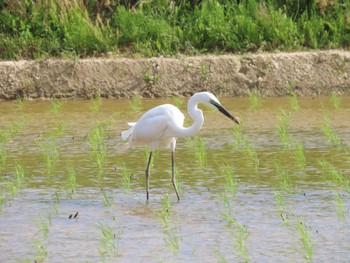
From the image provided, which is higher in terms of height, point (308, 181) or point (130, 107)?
point (308, 181)

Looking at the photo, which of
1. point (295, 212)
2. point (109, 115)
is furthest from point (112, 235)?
point (109, 115)

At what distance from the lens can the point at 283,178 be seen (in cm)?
826

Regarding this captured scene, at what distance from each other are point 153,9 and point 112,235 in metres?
8.12

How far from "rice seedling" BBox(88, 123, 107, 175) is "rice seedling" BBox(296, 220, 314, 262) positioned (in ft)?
8.77

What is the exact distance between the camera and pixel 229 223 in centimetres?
709

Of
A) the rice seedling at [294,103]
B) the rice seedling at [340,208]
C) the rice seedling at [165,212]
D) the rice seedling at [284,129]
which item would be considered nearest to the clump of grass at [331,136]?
the rice seedling at [284,129]

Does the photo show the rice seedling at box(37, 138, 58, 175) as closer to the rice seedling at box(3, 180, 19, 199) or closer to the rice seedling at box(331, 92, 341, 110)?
the rice seedling at box(3, 180, 19, 199)

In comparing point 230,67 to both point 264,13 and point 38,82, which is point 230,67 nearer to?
point 264,13

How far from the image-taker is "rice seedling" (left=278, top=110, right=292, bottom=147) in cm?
979

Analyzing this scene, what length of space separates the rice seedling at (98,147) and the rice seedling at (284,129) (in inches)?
66.9

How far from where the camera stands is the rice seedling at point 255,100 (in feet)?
39.1

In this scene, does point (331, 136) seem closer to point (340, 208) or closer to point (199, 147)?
point (199, 147)

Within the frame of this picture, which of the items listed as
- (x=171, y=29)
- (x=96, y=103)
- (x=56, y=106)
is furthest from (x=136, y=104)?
(x=171, y=29)

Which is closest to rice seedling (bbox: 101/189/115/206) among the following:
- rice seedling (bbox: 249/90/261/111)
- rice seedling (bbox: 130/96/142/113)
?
rice seedling (bbox: 130/96/142/113)
